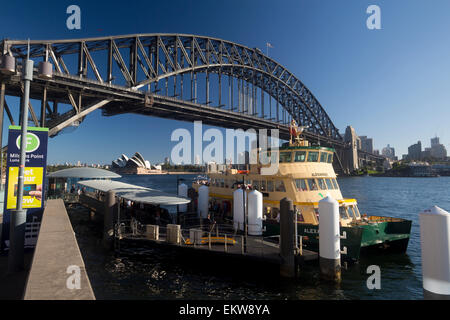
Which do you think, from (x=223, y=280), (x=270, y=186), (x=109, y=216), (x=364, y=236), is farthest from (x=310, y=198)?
(x=109, y=216)

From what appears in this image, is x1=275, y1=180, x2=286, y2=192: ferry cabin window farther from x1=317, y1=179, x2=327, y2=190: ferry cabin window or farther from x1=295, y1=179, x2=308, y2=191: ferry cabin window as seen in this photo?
x1=317, y1=179, x2=327, y2=190: ferry cabin window

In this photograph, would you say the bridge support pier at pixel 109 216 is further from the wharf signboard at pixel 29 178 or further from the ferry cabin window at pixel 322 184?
the ferry cabin window at pixel 322 184

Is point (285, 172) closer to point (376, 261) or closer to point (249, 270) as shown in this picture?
point (249, 270)

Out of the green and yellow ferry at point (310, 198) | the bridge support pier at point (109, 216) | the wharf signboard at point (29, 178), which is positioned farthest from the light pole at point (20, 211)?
the green and yellow ferry at point (310, 198)

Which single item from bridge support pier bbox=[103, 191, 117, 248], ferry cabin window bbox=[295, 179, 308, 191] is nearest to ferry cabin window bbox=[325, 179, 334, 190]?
ferry cabin window bbox=[295, 179, 308, 191]

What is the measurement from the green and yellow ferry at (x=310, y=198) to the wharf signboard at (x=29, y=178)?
14.1 meters

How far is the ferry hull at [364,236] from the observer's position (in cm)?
1546

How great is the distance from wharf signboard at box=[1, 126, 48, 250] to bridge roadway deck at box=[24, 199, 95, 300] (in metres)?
4.26

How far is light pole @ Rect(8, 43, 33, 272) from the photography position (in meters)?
9.83

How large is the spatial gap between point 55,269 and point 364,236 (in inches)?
673

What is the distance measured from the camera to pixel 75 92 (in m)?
39.8

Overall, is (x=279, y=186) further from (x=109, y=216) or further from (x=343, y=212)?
(x=109, y=216)
